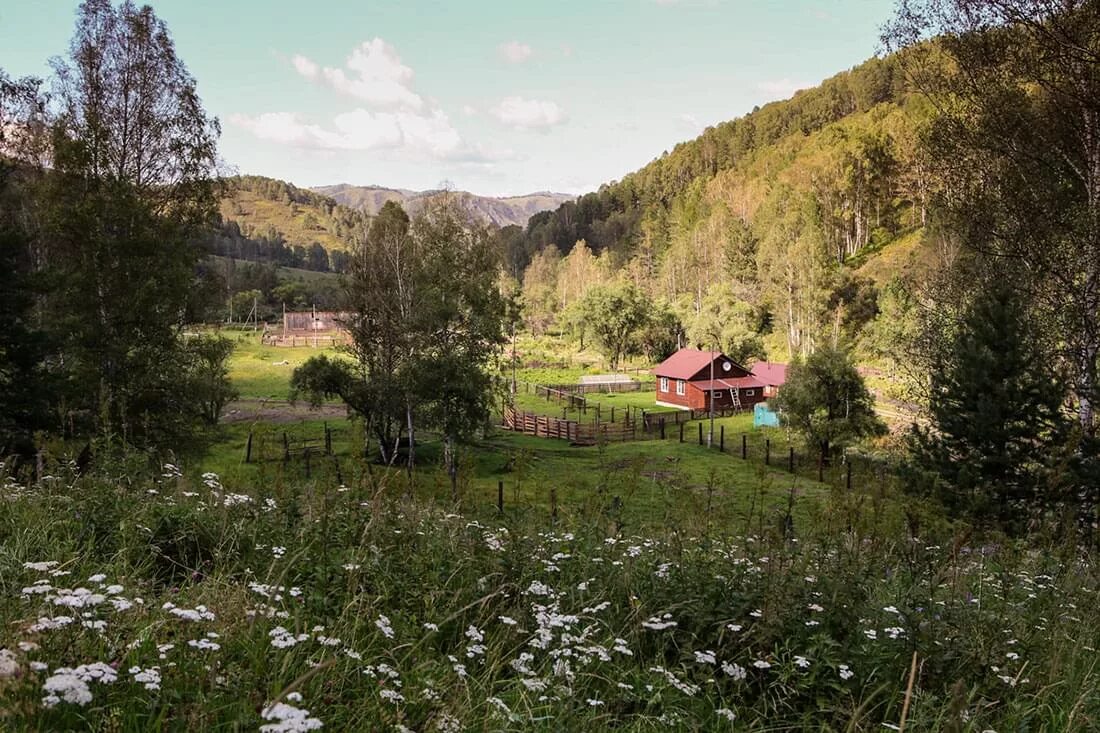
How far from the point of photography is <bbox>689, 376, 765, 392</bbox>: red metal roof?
162 ft

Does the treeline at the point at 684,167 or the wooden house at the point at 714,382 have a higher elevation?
the treeline at the point at 684,167

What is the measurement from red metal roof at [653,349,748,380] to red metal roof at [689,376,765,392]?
105 cm

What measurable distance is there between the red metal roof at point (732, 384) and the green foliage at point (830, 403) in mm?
20520

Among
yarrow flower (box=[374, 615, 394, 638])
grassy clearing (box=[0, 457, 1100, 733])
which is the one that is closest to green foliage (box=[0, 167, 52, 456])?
grassy clearing (box=[0, 457, 1100, 733])

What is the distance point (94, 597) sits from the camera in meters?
2.18

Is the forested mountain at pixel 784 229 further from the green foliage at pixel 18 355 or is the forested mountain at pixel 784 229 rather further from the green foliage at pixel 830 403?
the green foliage at pixel 18 355

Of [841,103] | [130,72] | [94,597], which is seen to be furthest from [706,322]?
[841,103]

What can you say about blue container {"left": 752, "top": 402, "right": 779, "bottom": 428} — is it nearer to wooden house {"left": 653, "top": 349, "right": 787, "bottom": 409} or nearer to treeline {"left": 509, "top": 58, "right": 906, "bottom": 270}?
wooden house {"left": 653, "top": 349, "right": 787, "bottom": 409}

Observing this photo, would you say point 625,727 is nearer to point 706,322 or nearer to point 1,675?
point 1,675

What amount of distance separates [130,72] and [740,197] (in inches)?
3584

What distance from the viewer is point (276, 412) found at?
38594 millimetres

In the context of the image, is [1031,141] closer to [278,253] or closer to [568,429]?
[568,429]

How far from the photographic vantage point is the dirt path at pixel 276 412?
35.1m

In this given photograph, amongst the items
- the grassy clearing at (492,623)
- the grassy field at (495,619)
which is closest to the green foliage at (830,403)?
the grassy field at (495,619)
